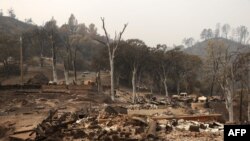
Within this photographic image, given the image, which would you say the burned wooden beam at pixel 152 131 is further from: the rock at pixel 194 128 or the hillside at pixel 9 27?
the hillside at pixel 9 27

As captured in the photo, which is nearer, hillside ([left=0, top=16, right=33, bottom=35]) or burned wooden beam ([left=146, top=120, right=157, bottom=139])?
burned wooden beam ([left=146, top=120, right=157, bottom=139])

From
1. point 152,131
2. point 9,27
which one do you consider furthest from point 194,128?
point 9,27

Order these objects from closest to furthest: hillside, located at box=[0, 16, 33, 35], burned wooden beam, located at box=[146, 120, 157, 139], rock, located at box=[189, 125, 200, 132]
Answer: burned wooden beam, located at box=[146, 120, 157, 139]
rock, located at box=[189, 125, 200, 132]
hillside, located at box=[0, 16, 33, 35]

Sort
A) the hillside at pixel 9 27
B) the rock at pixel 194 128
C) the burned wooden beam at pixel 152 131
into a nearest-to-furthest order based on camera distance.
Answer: the burned wooden beam at pixel 152 131 < the rock at pixel 194 128 < the hillside at pixel 9 27

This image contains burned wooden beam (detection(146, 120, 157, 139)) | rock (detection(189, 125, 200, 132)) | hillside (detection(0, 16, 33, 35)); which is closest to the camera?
burned wooden beam (detection(146, 120, 157, 139))

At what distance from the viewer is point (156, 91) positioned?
2687 inches

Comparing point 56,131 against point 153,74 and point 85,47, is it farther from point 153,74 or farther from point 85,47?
point 85,47

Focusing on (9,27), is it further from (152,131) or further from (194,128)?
(194,128)

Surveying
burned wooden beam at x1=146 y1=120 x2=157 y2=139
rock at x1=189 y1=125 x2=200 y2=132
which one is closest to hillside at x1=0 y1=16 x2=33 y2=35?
burned wooden beam at x1=146 y1=120 x2=157 y2=139

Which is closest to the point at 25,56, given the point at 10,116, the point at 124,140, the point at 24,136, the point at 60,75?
the point at 60,75

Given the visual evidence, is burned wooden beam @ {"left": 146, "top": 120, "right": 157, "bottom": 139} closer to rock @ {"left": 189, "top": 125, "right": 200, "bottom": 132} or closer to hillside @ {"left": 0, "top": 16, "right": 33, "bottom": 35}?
rock @ {"left": 189, "top": 125, "right": 200, "bottom": 132}

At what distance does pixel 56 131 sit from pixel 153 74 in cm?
5006

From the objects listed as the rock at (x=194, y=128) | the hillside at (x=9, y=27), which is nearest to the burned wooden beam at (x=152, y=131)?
the rock at (x=194, y=128)

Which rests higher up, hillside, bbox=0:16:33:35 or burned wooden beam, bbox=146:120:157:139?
hillside, bbox=0:16:33:35
